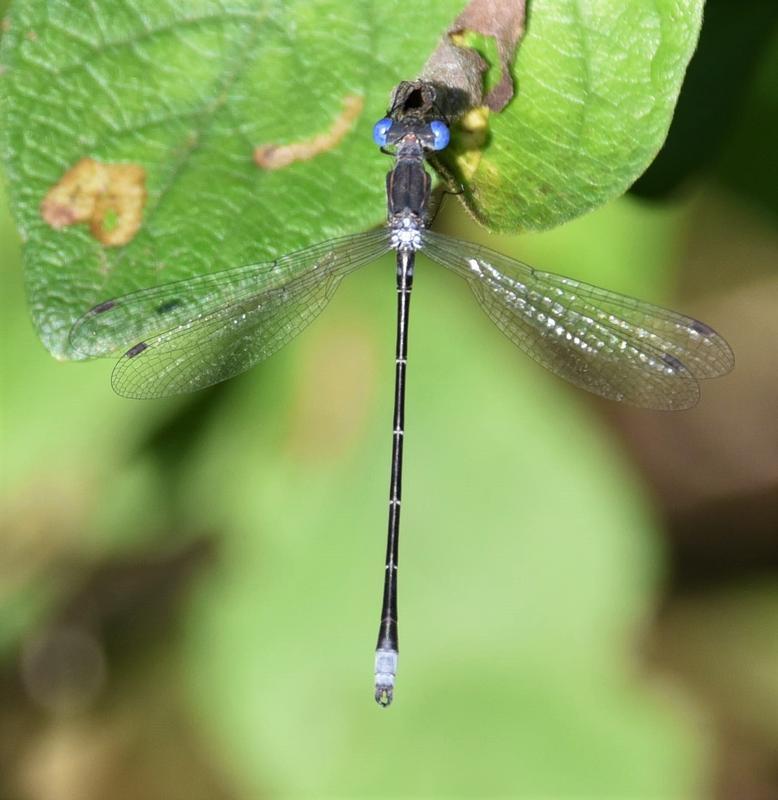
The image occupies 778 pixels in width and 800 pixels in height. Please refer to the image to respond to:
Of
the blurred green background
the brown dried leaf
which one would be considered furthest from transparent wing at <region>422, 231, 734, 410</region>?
the brown dried leaf

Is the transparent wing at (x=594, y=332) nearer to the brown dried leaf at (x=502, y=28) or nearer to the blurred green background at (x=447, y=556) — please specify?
the blurred green background at (x=447, y=556)

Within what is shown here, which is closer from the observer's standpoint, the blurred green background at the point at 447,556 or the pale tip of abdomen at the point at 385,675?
the pale tip of abdomen at the point at 385,675

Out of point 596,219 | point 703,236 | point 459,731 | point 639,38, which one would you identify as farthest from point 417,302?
point 639,38

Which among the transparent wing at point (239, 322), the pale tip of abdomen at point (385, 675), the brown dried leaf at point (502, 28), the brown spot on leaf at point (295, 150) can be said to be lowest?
the pale tip of abdomen at point (385, 675)

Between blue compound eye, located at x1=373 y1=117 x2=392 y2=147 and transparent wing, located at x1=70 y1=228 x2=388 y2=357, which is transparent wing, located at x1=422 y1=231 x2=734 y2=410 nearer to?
transparent wing, located at x1=70 y1=228 x2=388 y2=357

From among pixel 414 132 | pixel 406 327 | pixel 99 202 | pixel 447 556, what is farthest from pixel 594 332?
pixel 99 202

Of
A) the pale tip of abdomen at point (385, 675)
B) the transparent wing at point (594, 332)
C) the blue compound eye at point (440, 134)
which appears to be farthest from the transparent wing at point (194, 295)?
the pale tip of abdomen at point (385, 675)
